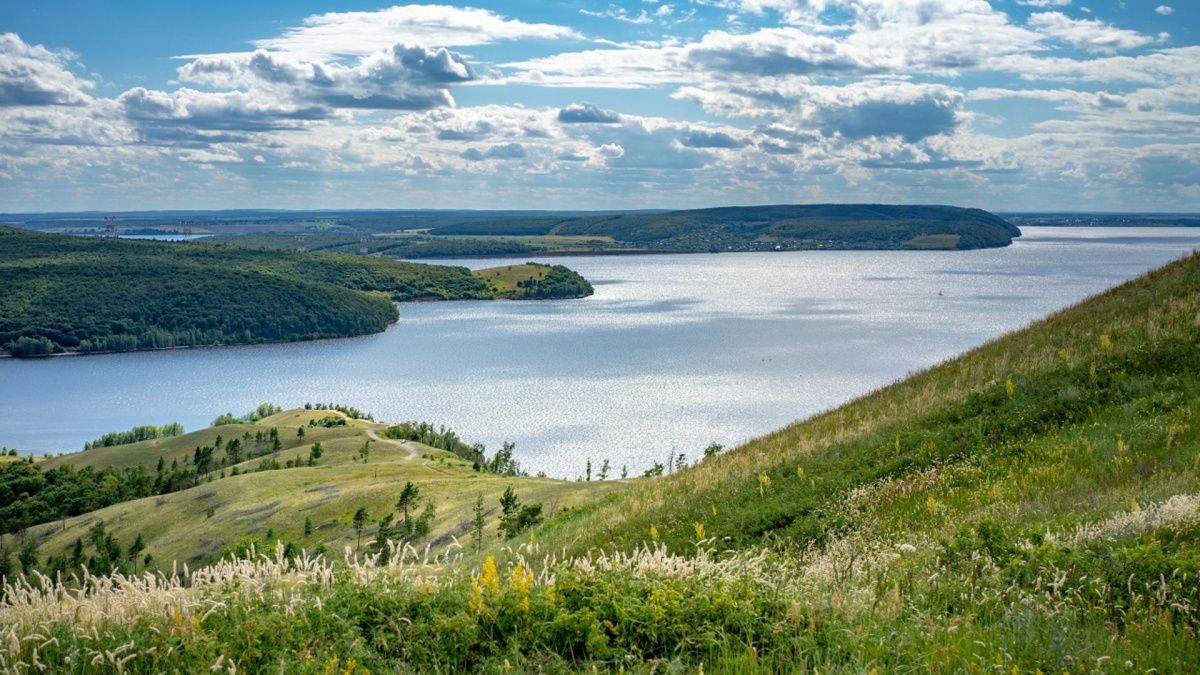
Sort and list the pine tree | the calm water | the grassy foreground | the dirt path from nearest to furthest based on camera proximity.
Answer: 1. the grassy foreground
2. the pine tree
3. the dirt path
4. the calm water

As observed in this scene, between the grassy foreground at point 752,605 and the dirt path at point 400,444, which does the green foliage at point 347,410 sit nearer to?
the dirt path at point 400,444

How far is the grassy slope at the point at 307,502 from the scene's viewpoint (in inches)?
2180

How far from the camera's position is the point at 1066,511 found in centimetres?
1227

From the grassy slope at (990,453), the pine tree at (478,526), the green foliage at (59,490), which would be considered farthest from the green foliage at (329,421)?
the grassy slope at (990,453)

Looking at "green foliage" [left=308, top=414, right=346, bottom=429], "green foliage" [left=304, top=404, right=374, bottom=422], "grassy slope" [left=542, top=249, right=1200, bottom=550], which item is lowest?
"green foliage" [left=304, top=404, right=374, bottom=422]

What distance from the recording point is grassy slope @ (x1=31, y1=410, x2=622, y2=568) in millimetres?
55375

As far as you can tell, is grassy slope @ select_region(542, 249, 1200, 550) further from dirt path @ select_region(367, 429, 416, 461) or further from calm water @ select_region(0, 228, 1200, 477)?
calm water @ select_region(0, 228, 1200, 477)

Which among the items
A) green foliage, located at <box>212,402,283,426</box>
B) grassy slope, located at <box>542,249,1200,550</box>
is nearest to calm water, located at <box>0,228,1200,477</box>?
green foliage, located at <box>212,402,283,426</box>

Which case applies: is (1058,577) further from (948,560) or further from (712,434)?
(712,434)

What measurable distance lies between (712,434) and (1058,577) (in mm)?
104116

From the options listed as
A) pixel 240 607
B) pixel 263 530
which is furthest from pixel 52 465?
pixel 240 607

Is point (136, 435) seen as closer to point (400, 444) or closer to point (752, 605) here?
point (400, 444)

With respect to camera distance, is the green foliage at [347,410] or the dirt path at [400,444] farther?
the green foliage at [347,410]

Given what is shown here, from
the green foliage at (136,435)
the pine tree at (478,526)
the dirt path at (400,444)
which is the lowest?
the green foliage at (136,435)
